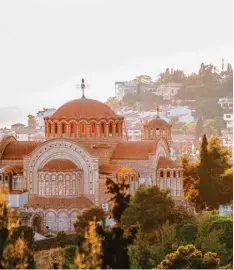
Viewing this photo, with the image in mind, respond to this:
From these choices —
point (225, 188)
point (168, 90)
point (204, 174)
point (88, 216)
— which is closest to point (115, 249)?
point (88, 216)

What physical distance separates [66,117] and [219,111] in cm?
1598

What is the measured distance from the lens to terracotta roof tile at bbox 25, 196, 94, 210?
17516mm

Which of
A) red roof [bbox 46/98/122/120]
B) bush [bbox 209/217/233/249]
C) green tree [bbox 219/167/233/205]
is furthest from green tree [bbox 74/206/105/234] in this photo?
green tree [bbox 219/167/233/205]

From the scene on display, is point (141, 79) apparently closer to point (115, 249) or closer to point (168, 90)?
point (168, 90)

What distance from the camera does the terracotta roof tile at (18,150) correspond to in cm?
1888

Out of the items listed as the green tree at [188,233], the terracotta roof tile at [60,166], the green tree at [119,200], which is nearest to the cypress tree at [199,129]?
the terracotta roof tile at [60,166]

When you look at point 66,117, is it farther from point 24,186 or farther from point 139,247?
point 139,247

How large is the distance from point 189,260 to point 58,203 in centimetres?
494

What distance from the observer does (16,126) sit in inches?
1315

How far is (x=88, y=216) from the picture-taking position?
53.6ft

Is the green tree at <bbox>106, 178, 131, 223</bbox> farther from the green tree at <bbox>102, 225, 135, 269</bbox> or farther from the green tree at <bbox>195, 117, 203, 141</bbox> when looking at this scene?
the green tree at <bbox>195, 117, 203, 141</bbox>

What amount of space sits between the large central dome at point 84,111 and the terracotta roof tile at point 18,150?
0.60 meters

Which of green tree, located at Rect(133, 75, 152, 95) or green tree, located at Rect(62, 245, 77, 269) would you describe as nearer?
green tree, located at Rect(62, 245, 77, 269)

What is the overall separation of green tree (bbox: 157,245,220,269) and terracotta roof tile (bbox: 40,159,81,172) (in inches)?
193
